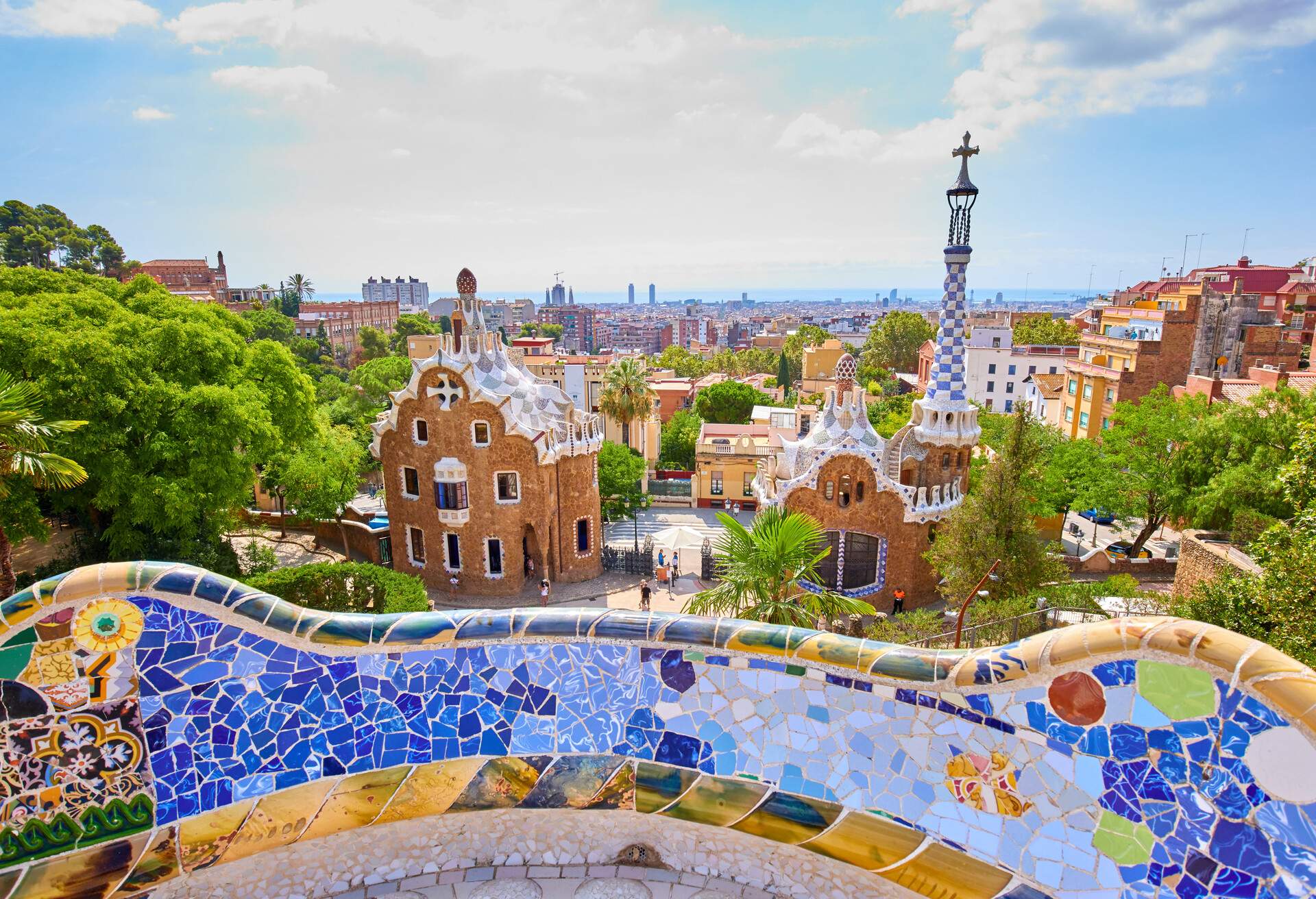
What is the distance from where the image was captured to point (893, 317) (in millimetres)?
69062

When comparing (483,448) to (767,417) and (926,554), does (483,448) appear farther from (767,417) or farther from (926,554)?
(767,417)

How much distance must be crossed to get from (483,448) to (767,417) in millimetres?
26065

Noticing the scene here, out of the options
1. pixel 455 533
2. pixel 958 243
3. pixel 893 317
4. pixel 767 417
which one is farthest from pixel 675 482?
pixel 893 317

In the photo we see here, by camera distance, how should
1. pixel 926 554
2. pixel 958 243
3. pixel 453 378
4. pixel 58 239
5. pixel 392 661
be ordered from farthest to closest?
pixel 58 239, pixel 453 378, pixel 958 243, pixel 926 554, pixel 392 661

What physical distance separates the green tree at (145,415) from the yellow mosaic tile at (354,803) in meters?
11.8

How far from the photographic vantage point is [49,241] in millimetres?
52531

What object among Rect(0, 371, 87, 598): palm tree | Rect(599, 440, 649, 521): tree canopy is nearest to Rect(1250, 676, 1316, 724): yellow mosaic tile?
Rect(0, 371, 87, 598): palm tree

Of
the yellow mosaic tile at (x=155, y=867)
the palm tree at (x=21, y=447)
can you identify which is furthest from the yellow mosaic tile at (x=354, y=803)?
the palm tree at (x=21, y=447)

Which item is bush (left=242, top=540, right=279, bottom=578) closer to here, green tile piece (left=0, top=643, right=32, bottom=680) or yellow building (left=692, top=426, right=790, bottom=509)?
green tile piece (left=0, top=643, right=32, bottom=680)

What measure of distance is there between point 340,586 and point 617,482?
11.7 m

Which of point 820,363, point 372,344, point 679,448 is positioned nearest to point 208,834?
point 679,448

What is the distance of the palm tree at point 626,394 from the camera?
34.6 m

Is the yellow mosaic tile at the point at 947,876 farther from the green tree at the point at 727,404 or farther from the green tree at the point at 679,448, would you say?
the green tree at the point at 727,404

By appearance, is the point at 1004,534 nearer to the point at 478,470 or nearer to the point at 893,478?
the point at 893,478
